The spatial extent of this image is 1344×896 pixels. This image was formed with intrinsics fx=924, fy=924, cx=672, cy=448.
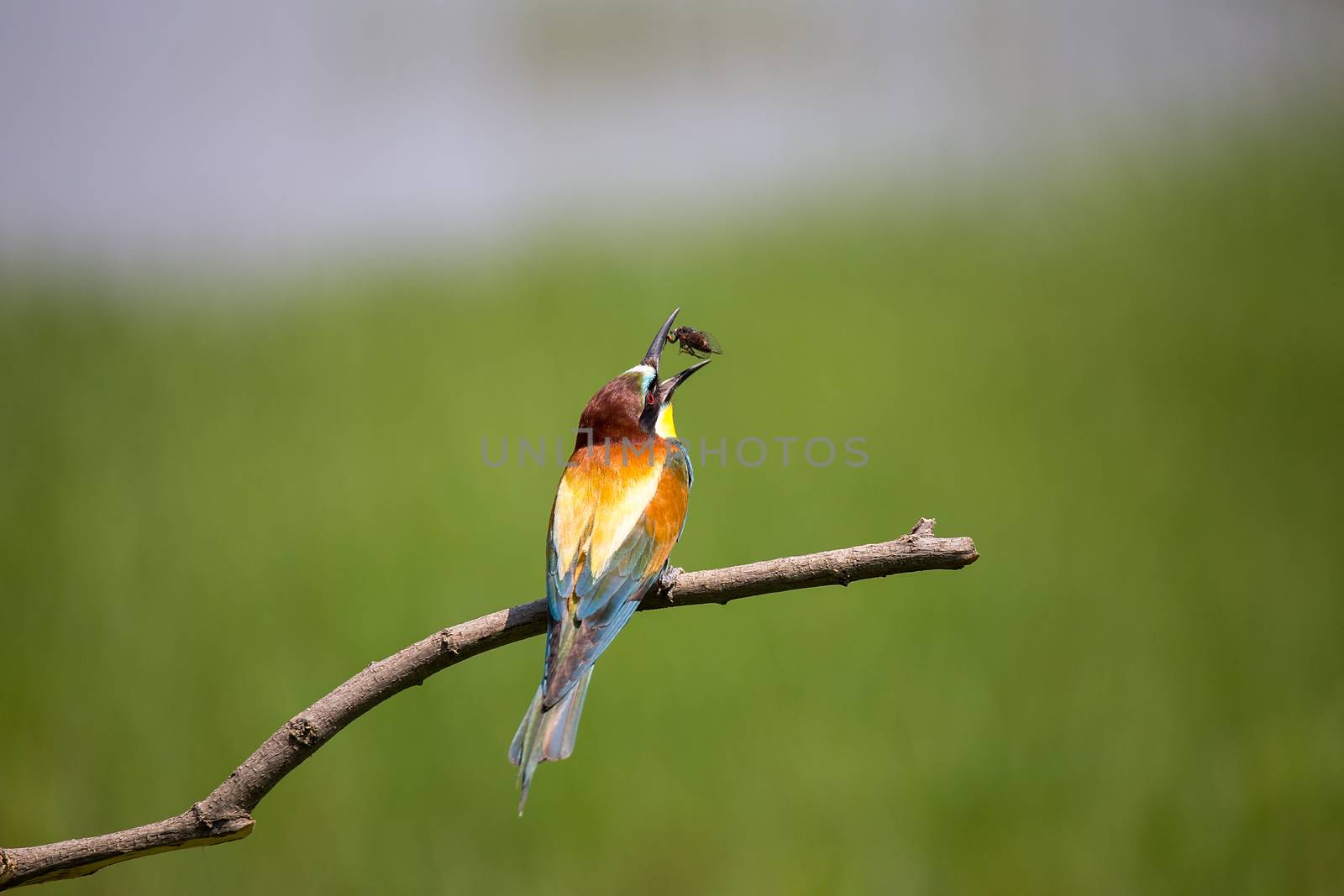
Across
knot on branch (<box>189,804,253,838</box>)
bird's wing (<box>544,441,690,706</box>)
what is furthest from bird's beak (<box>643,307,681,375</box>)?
knot on branch (<box>189,804,253,838</box>)

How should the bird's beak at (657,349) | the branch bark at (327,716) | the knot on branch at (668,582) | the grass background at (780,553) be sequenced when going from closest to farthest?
the branch bark at (327,716), the knot on branch at (668,582), the bird's beak at (657,349), the grass background at (780,553)

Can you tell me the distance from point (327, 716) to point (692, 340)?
2.12 feet

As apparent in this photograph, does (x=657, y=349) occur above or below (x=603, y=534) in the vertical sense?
above

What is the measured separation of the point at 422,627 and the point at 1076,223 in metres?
2.11

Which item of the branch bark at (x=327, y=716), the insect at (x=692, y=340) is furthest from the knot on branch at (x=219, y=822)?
the insect at (x=692, y=340)

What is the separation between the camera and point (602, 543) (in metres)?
1.07

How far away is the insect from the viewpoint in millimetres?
1247

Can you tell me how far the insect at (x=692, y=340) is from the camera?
1247 millimetres

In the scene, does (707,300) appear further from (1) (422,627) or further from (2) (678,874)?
(2) (678,874)

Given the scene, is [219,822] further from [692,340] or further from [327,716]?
[692,340]

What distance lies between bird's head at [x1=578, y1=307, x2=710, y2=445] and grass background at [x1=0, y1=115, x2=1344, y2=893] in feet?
3.35

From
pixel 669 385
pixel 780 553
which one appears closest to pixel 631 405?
pixel 669 385

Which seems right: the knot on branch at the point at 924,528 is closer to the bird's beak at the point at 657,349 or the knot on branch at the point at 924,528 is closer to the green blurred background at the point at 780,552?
the bird's beak at the point at 657,349

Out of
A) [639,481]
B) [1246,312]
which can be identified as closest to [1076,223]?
[1246,312]
